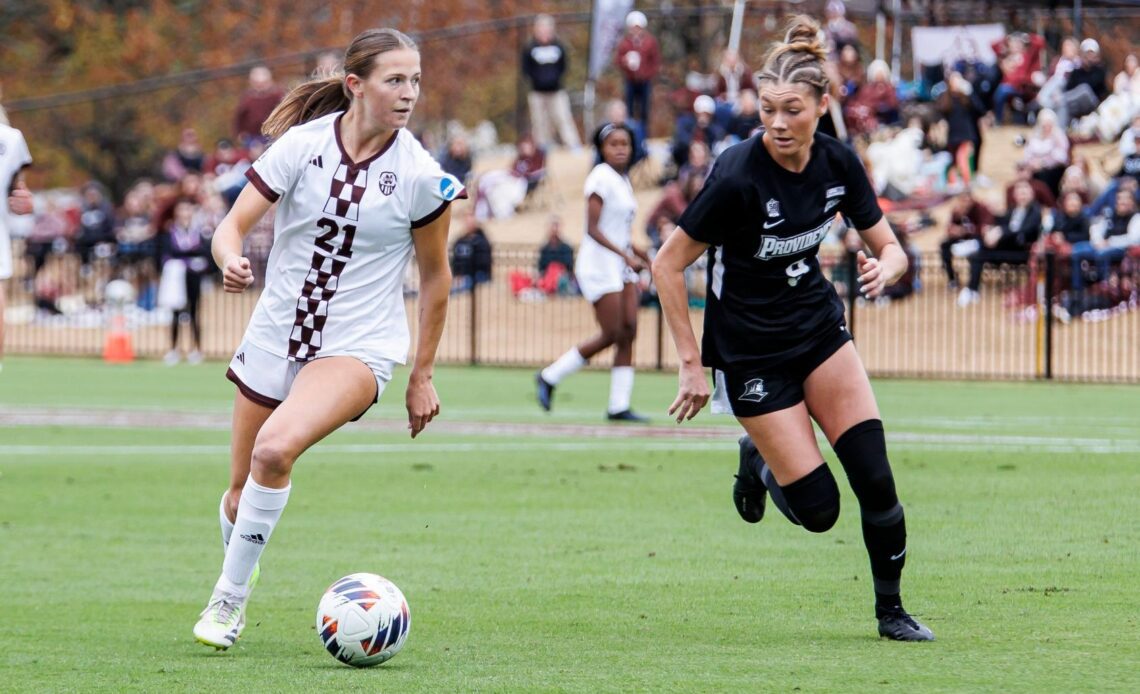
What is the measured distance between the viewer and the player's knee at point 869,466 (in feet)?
22.0

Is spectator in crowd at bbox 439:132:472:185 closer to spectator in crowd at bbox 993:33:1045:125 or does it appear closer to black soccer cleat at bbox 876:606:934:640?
spectator in crowd at bbox 993:33:1045:125

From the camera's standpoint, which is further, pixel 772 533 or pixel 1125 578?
pixel 772 533

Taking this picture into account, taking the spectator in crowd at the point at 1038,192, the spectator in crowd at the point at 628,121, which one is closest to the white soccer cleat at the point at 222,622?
the spectator in crowd at the point at 628,121

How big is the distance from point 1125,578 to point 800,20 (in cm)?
279

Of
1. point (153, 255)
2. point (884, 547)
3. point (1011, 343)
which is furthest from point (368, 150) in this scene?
point (153, 255)

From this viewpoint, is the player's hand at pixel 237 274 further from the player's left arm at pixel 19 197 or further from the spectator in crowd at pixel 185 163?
the spectator in crowd at pixel 185 163

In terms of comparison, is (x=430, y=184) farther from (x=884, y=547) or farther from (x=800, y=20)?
(x=884, y=547)

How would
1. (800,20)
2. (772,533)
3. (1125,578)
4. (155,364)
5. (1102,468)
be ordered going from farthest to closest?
(155,364) < (1102,468) < (772,533) < (1125,578) < (800,20)

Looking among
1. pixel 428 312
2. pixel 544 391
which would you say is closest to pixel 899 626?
pixel 428 312

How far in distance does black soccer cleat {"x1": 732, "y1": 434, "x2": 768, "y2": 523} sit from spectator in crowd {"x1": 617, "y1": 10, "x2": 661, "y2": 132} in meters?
24.3

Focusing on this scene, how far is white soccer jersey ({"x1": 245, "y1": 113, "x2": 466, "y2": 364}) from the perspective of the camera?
669 centimetres

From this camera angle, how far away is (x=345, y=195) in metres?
6.69

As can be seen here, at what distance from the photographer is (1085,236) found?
949 inches

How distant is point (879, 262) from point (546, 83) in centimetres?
2770
